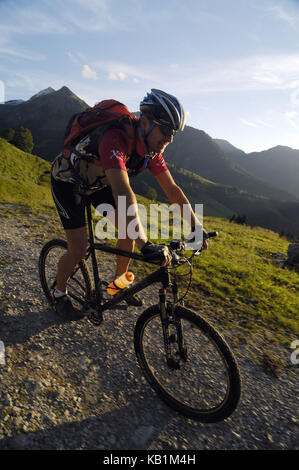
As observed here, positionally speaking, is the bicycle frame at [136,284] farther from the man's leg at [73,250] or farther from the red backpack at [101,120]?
the red backpack at [101,120]

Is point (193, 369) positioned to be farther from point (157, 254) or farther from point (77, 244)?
point (77, 244)

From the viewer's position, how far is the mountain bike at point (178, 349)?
3.04 meters

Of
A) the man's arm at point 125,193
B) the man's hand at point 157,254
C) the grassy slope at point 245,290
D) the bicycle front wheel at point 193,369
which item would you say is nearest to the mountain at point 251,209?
the grassy slope at point 245,290

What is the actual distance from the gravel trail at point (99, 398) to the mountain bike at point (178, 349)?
23 cm

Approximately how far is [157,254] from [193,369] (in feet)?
7.42

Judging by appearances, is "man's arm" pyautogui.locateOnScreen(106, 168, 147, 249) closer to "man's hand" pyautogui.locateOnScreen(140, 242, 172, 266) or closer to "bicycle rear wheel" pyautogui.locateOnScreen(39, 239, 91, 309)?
"man's hand" pyautogui.locateOnScreen(140, 242, 172, 266)

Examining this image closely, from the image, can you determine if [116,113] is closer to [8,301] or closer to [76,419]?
[76,419]

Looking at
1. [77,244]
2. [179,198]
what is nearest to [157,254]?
[179,198]

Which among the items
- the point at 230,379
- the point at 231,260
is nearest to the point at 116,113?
the point at 230,379

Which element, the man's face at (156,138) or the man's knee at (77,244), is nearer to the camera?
the man's face at (156,138)

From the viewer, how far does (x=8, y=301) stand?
502cm

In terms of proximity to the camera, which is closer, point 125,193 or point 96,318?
point 125,193

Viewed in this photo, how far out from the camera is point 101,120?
10.7 feet
